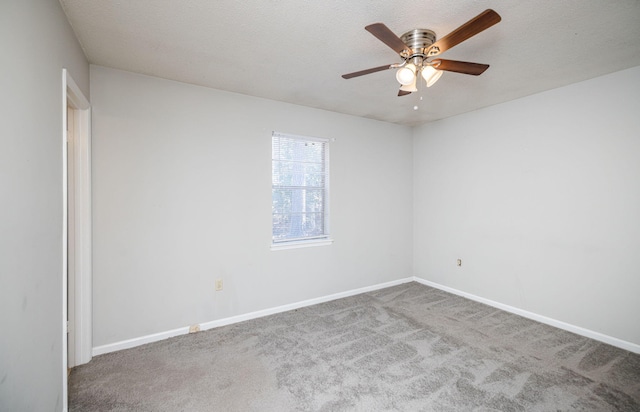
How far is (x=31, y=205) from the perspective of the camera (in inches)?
51.1

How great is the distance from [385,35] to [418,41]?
54 cm

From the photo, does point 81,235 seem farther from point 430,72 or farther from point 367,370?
point 430,72

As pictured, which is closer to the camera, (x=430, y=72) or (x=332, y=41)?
(x=430, y=72)

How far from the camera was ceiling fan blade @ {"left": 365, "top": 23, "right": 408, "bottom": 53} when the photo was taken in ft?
4.79

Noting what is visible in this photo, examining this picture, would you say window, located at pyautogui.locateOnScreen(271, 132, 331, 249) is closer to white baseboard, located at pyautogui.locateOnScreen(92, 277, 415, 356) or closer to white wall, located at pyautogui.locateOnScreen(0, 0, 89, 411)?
white baseboard, located at pyautogui.locateOnScreen(92, 277, 415, 356)

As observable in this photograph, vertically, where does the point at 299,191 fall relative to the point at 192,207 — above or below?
above

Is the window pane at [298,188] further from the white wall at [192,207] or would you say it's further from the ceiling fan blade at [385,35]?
the ceiling fan blade at [385,35]

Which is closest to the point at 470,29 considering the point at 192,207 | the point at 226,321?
the point at 192,207

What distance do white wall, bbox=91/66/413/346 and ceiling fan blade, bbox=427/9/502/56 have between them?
2.06m

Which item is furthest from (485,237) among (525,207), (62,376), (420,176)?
(62,376)

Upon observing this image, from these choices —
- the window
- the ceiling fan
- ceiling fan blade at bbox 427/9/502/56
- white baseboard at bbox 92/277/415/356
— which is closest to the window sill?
the window

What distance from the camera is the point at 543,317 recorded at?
3.11m

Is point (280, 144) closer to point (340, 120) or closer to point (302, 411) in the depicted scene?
point (340, 120)

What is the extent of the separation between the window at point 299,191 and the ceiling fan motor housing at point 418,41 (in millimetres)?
A: 1851
